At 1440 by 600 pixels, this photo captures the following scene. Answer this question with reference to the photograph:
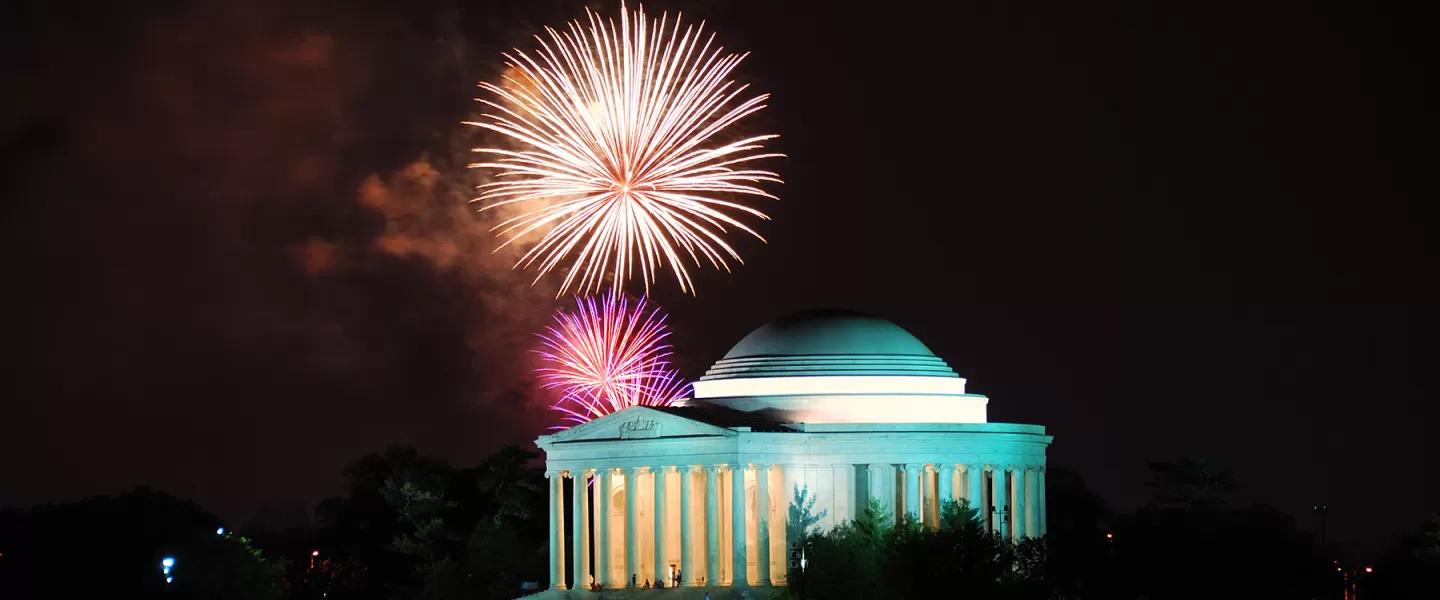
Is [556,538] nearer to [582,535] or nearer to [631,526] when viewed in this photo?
[582,535]

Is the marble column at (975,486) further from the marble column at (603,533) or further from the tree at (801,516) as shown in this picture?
the marble column at (603,533)

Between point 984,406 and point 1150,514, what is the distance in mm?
29651

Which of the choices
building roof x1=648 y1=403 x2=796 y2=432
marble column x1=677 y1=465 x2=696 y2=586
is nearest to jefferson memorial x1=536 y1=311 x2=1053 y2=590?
marble column x1=677 y1=465 x2=696 y2=586

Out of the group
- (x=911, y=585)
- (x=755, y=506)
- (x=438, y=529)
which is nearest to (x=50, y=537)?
(x=438, y=529)

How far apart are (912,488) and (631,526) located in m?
15.0

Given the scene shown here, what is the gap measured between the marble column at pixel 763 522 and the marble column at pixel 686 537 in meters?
3.44

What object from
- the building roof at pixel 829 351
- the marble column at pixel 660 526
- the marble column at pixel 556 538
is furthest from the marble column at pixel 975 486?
the marble column at pixel 556 538

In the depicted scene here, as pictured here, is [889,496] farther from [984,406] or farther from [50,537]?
[50,537]

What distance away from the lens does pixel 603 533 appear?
146 meters

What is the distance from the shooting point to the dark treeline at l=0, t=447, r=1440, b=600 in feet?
425

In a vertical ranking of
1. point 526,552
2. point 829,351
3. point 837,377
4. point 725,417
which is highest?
point 829,351

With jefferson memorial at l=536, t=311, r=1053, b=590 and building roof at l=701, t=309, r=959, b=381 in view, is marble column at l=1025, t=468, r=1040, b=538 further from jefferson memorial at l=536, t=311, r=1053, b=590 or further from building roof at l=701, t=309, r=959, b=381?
building roof at l=701, t=309, r=959, b=381

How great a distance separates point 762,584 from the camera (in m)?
140

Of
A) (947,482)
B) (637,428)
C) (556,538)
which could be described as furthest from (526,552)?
(947,482)
